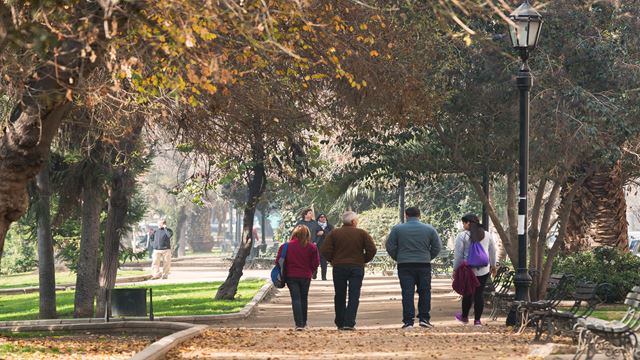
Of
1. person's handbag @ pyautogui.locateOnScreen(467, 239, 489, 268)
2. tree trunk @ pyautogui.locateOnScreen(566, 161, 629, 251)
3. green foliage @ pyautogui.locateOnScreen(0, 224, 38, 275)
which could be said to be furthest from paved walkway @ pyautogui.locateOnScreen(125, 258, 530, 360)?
green foliage @ pyautogui.locateOnScreen(0, 224, 38, 275)

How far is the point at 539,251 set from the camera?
25344mm

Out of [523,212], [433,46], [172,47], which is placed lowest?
[523,212]

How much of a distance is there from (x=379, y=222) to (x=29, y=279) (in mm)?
12509

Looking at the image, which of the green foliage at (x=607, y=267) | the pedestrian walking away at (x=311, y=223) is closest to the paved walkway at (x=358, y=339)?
the green foliage at (x=607, y=267)

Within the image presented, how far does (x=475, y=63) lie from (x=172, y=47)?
452 inches

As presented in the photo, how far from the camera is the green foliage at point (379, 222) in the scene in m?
49.2

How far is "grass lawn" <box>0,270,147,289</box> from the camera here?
42.5 meters

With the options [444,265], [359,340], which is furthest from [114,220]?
[444,265]

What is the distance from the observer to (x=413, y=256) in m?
19.4

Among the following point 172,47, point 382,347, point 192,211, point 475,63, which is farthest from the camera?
point 192,211

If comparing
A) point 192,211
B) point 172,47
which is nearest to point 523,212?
point 172,47

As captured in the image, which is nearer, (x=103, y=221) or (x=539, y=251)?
(x=539, y=251)

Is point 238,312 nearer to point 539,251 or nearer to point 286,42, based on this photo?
point 539,251

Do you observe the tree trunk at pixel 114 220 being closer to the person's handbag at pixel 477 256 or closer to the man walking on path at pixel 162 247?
the person's handbag at pixel 477 256
